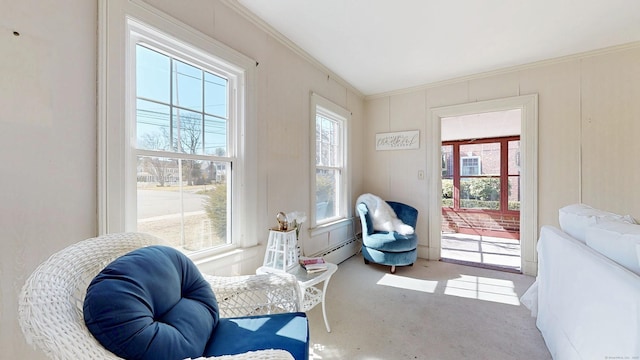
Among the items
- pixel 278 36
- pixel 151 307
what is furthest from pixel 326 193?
pixel 151 307

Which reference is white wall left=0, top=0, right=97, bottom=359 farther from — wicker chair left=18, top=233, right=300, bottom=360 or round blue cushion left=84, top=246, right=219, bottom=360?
round blue cushion left=84, top=246, right=219, bottom=360

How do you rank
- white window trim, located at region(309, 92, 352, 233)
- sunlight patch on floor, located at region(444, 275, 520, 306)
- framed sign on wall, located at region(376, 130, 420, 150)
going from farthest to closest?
1. framed sign on wall, located at region(376, 130, 420, 150)
2. white window trim, located at region(309, 92, 352, 233)
3. sunlight patch on floor, located at region(444, 275, 520, 306)

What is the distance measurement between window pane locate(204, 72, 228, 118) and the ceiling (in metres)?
0.66

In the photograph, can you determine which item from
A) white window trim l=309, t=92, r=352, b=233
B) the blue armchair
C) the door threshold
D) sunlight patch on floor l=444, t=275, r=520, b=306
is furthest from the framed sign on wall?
sunlight patch on floor l=444, t=275, r=520, b=306

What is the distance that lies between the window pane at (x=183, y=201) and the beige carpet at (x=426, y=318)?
111 cm

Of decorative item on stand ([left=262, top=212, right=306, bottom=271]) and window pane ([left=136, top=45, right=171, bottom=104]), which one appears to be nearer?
window pane ([left=136, top=45, right=171, bottom=104])

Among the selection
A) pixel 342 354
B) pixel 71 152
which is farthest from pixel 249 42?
pixel 342 354

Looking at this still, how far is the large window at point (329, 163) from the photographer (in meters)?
3.13

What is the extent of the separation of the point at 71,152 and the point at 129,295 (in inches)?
33.1

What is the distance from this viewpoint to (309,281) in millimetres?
1775

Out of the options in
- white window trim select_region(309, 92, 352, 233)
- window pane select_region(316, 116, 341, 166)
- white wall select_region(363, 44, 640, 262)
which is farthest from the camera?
window pane select_region(316, 116, 341, 166)

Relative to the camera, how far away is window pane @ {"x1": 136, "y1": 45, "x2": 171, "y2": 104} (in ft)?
4.97

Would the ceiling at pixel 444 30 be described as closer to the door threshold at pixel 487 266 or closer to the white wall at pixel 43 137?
the white wall at pixel 43 137

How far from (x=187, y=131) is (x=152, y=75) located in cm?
38
